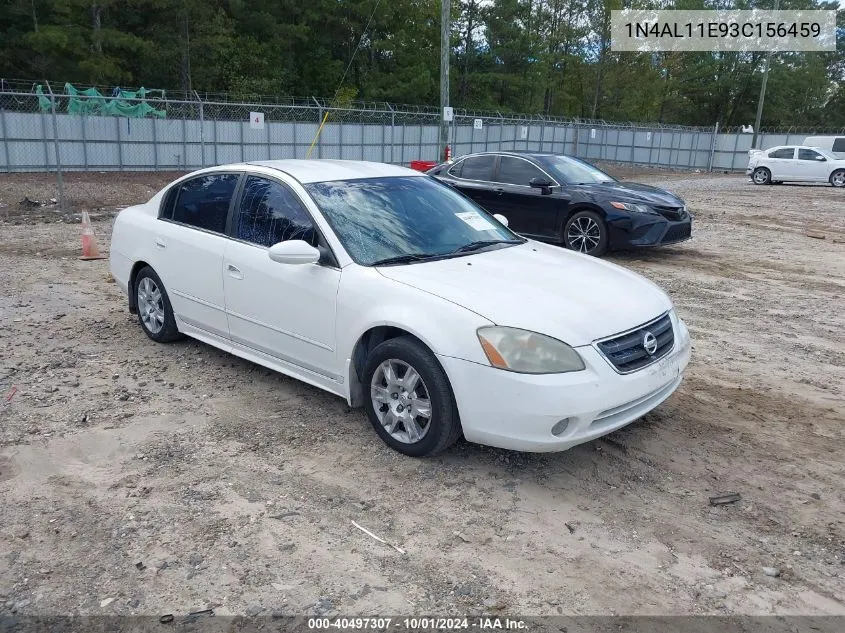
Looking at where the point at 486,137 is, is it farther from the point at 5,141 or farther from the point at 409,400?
the point at 409,400

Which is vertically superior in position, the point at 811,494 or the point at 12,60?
the point at 12,60

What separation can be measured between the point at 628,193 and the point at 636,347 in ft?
23.3

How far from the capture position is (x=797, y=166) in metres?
27.4

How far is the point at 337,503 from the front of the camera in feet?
12.5

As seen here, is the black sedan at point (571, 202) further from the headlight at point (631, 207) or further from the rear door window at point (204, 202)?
the rear door window at point (204, 202)

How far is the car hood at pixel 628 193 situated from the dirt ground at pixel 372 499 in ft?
14.5

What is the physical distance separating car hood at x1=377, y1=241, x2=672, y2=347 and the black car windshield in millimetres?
6201

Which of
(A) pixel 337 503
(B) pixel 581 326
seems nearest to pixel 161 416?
(A) pixel 337 503

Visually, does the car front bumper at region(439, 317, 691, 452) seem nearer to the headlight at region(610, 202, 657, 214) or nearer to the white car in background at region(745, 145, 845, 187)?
the headlight at region(610, 202, 657, 214)

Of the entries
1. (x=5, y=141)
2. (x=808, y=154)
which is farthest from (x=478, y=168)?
(x=808, y=154)

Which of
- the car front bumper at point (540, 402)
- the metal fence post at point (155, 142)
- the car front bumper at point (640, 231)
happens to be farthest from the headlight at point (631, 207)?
the metal fence post at point (155, 142)

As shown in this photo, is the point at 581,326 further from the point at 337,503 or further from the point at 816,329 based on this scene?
the point at 816,329

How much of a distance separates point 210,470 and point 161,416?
0.92 m

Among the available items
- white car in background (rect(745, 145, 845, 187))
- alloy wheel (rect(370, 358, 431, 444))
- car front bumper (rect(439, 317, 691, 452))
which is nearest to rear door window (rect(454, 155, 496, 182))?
alloy wheel (rect(370, 358, 431, 444))
